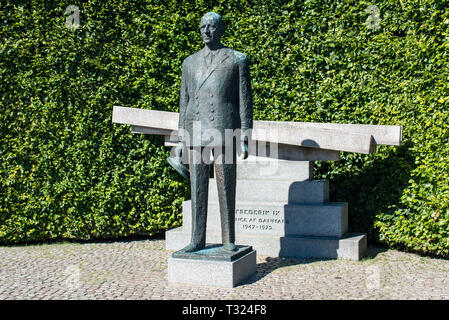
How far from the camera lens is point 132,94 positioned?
8359 mm

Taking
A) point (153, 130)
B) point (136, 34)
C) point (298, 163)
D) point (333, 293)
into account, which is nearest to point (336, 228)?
point (298, 163)

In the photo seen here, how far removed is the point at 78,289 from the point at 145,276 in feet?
2.85

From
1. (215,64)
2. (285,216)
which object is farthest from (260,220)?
(215,64)

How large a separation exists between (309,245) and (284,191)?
894 millimetres

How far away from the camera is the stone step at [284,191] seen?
696 cm

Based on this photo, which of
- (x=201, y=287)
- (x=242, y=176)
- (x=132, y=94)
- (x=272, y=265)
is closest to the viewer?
(x=201, y=287)

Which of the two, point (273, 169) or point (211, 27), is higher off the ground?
point (211, 27)

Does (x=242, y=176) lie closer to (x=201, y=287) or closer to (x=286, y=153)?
(x=286, y=153)

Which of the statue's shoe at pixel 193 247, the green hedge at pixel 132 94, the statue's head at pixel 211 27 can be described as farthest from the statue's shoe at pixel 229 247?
the green hedge at pixel 132 94

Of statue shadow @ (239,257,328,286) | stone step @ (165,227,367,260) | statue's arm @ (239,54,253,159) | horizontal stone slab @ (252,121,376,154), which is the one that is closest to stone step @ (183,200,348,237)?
stone step @ (165,227,367,260)

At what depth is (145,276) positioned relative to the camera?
5871 mm

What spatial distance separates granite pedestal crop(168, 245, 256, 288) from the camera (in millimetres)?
5219

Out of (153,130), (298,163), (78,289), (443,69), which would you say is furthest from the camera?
(153,130)
